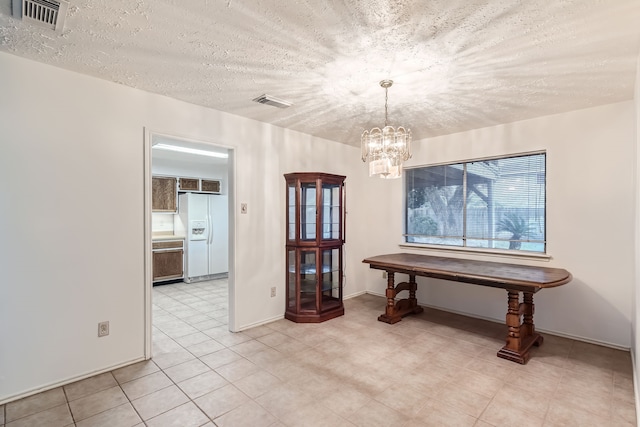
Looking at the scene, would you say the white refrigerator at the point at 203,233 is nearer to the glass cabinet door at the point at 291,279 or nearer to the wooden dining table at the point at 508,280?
the glass cabinet door at the point at 291,279

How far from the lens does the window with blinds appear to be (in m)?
3.73

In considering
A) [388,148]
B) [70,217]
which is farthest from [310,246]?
[70,217]

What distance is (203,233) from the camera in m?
6.27

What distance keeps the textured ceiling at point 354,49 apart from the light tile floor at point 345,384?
97.3 inches

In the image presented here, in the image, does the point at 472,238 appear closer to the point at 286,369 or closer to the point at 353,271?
the point at 353,271

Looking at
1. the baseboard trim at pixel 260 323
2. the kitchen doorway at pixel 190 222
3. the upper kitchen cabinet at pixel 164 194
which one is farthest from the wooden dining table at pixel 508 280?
the upper kitchen cabinet at pixel 164 194

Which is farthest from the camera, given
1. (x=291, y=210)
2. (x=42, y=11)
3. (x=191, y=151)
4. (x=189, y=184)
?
(x=189, y=184)

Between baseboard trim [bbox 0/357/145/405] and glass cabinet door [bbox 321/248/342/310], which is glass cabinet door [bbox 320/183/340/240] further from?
baseboard trim [bbox 0/357/145/405]

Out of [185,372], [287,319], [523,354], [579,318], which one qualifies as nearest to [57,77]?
[185,372]

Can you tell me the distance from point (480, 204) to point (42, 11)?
454 centimetres

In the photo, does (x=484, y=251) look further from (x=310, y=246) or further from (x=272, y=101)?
(x=272, y=101)

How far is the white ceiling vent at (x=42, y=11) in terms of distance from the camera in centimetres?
167

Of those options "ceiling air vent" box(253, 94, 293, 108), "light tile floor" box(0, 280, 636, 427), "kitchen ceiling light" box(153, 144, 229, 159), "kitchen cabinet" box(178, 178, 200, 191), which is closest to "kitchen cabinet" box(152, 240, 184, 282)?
"kitchen cabinet" box(178, 178, 200, 191)

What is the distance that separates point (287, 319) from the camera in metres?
3.98
